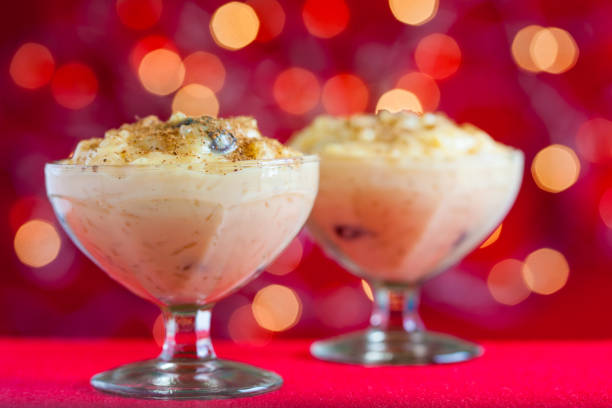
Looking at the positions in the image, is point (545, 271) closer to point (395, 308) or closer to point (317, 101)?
point (317, 101)

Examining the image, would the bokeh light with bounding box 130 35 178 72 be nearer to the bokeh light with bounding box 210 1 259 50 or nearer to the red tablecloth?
the bokeh light with bounding box 210 1 259 50

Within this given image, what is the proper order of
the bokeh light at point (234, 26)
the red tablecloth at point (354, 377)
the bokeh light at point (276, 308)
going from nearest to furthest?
the red tablecloth at point (354, 377) → the bokeh light at point (234, 26) → the bokeh light at point (276, 308)

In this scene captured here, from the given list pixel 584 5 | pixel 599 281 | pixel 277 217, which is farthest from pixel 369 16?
pixel 277 217

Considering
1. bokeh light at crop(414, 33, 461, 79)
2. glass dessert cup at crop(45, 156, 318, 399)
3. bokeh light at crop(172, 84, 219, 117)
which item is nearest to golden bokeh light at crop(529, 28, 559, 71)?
bokeh light at crop(414, 33, 461, 79)

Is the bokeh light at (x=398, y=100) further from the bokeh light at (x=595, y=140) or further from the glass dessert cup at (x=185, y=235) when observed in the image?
the glass dessert cup at (x=185, y=235)

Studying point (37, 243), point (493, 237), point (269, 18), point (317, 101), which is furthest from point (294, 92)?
point (37, 243)

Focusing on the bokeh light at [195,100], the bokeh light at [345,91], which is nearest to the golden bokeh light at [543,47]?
the bokeh light at [345,91]
